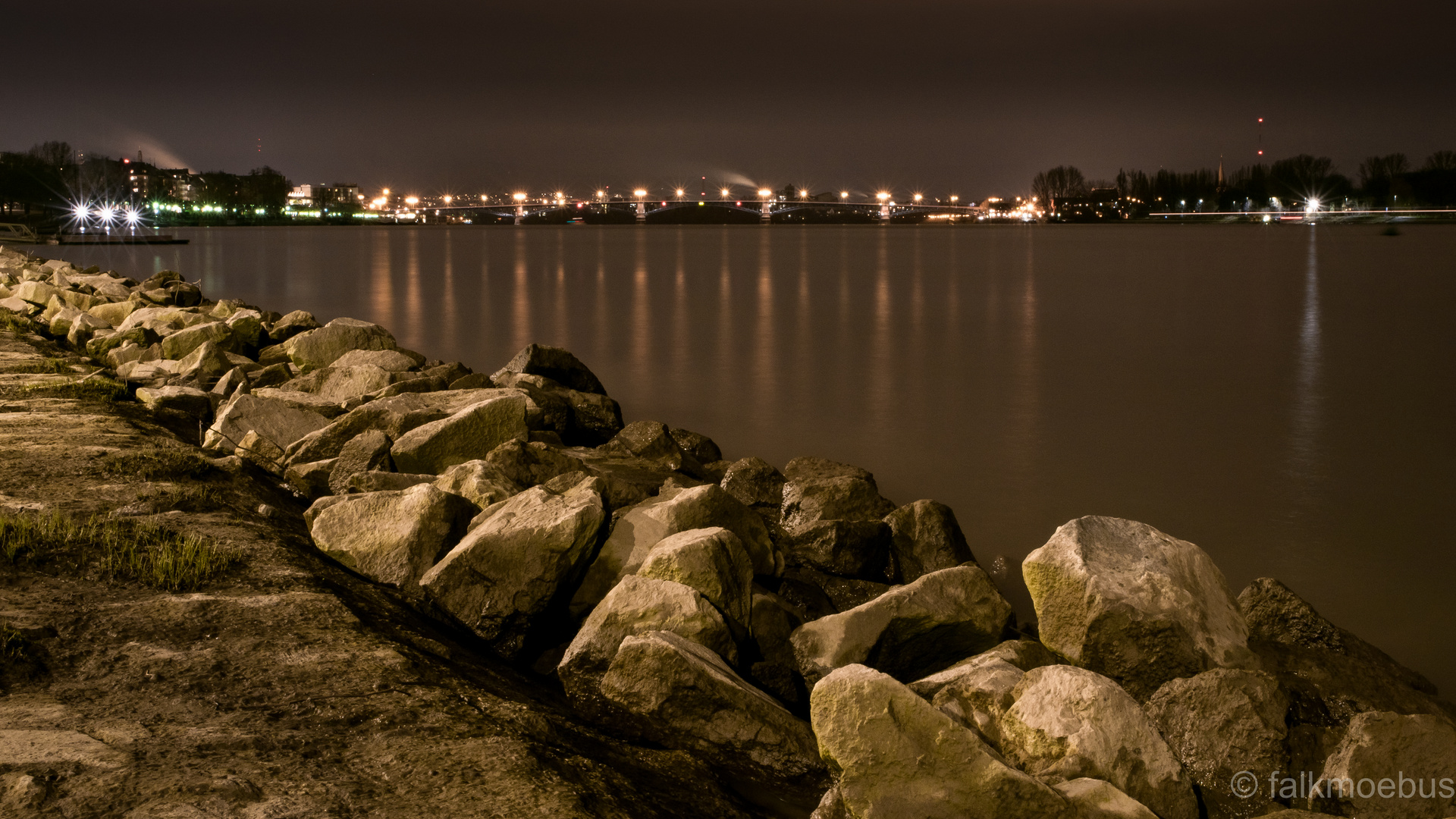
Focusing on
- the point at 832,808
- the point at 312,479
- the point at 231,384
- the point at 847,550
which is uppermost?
the point at 231,384

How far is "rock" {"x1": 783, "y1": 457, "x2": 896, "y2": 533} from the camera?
5.97 meters

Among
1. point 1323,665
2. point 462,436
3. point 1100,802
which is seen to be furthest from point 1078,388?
point 1100,802

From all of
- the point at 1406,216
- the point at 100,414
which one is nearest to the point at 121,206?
the point at 100,414

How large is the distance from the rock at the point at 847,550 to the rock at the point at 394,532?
1612 millimetres

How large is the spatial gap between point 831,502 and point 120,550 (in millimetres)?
3359

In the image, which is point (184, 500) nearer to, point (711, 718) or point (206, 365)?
point (711, 718)

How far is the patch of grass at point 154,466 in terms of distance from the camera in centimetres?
527

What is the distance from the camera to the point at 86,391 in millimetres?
7688

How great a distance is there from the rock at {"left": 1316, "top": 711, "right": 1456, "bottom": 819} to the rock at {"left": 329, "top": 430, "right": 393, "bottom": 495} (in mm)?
4589

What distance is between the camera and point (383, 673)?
3334 mm

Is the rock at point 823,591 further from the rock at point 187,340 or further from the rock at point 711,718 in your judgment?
the rock at point 187,340

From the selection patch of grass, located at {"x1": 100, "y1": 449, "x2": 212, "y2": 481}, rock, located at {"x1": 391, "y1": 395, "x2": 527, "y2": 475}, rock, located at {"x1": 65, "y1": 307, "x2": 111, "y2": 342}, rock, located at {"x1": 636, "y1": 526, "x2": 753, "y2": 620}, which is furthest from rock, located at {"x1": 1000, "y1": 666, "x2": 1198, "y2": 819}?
rock, located at {"x1": 65, "y1": 307, "x2": 111, "y2": 342}

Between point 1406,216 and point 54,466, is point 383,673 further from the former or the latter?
point 1406,216

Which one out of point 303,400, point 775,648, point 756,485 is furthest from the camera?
point 303,400
